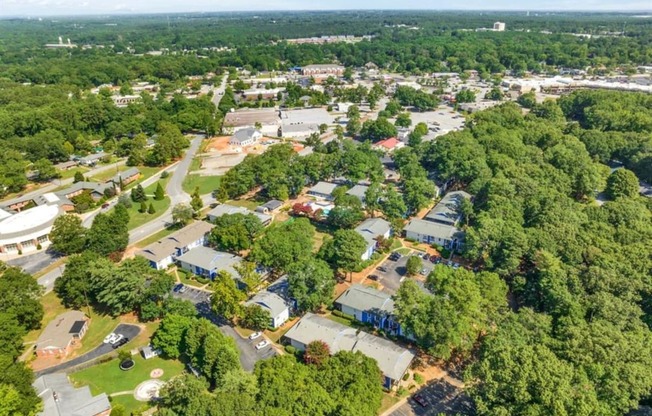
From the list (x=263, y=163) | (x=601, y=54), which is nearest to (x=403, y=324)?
(x=263, y=163)

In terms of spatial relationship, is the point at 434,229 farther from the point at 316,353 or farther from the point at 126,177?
the point at 126,177

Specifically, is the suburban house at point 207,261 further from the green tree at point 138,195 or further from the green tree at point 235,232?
the green tree at point 138,195

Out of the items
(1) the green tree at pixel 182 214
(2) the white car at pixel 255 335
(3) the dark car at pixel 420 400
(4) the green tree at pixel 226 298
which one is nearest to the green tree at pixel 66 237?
(1) the green tree at pixel 182 214

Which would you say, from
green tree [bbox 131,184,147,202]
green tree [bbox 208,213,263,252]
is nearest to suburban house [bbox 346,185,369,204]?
green tree [bbox 208,213,263,252]

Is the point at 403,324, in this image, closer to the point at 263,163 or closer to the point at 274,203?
the point at 274,203

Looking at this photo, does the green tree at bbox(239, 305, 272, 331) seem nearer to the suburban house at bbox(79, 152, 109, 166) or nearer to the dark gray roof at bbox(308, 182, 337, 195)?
the dark gray roof at bbox(308, 182, 337, 195)

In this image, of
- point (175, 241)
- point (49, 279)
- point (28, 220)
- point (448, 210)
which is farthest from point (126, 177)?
point (448, 210)

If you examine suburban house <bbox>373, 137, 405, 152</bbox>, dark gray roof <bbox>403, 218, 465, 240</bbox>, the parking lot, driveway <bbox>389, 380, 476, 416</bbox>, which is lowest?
driveway <bbox>389, 380, 476, 416</bbox>
